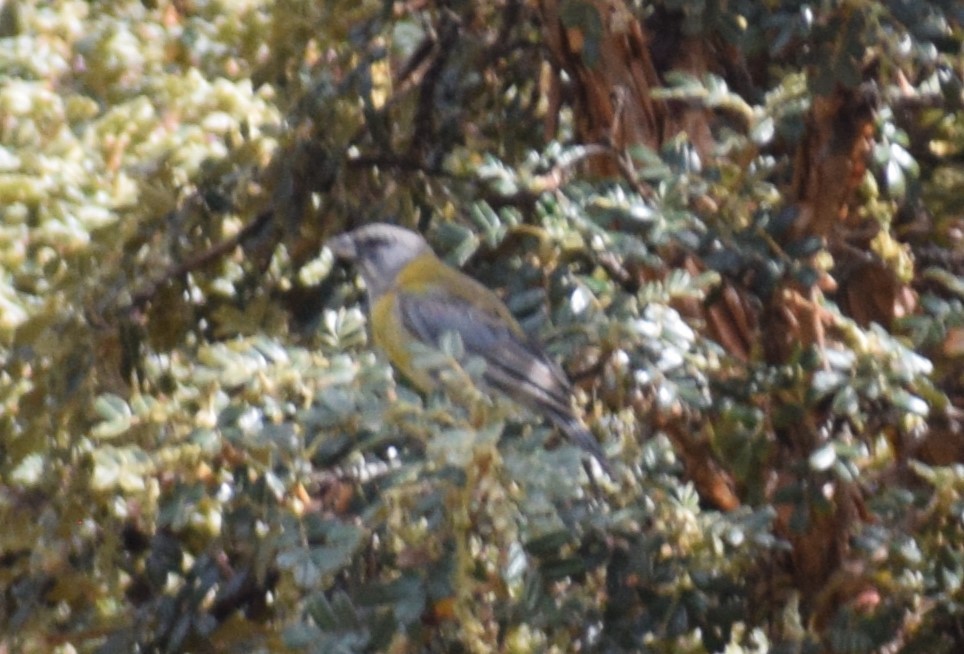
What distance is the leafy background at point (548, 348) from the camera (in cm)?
199

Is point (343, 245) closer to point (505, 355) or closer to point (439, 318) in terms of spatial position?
point (505, 355)

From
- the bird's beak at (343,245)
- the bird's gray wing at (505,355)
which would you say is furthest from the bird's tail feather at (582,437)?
the bird's beak at (343,245)

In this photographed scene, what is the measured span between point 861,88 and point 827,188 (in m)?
0.18

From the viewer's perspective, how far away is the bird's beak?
2.92 metres

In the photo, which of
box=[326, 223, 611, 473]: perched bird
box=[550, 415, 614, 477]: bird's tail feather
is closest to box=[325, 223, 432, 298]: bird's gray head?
box=[326, 223, 611, 473]: perched bird

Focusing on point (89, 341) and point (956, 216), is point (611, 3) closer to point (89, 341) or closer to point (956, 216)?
point (956, 216)

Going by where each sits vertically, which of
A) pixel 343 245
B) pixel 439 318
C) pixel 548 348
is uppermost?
pixel 548 348

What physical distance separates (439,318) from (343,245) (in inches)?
22.3

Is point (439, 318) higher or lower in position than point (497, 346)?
lower

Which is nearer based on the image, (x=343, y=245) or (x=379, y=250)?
(x=343, y=245)

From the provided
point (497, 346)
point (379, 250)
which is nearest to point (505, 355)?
point (497, 346)

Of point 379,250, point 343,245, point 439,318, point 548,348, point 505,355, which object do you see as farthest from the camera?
point 439,318

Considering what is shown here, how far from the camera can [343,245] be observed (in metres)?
2.94

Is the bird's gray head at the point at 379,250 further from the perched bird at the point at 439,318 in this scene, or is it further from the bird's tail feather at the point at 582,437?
the bird's tail feather at the point at 582,437
